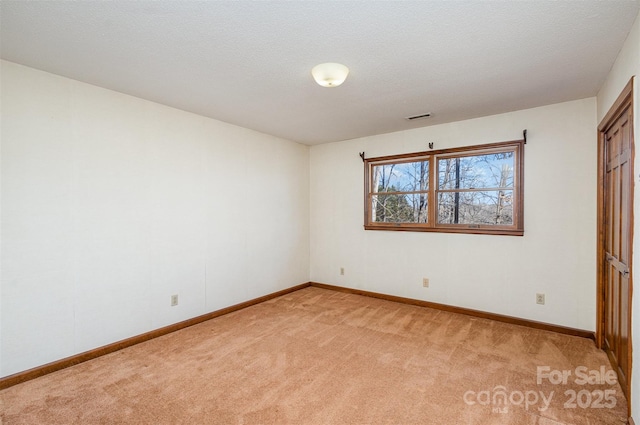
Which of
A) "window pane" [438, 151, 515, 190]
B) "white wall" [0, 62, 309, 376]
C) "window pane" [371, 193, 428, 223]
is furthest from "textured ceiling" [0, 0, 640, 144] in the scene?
"window pane" [371, 193, 428, 223]

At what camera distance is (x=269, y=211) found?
450cm

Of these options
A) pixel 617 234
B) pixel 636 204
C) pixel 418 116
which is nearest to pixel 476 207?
pixel 418 116

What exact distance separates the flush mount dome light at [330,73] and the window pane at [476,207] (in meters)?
2.34

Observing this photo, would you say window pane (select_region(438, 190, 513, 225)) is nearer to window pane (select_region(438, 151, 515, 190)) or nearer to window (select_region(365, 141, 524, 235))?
window (select_region(365, 141, 524, 235))

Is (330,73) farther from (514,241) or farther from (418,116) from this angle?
(514,241)

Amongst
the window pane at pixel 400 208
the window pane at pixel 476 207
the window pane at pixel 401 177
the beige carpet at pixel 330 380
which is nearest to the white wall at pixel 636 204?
the beige carpet at pixel 330 380

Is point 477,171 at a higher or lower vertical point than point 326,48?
lower

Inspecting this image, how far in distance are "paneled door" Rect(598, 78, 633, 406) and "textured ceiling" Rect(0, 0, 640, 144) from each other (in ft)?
1.61

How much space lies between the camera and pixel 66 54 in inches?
84.8

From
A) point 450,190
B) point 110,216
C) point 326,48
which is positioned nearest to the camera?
point 326,48

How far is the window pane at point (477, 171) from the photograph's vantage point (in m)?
3.54

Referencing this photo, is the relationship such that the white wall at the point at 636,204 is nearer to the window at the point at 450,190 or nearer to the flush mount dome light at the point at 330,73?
the window at the point at 450,190

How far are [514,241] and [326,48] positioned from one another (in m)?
2.94

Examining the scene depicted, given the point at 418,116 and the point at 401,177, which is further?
the point at 401,177
